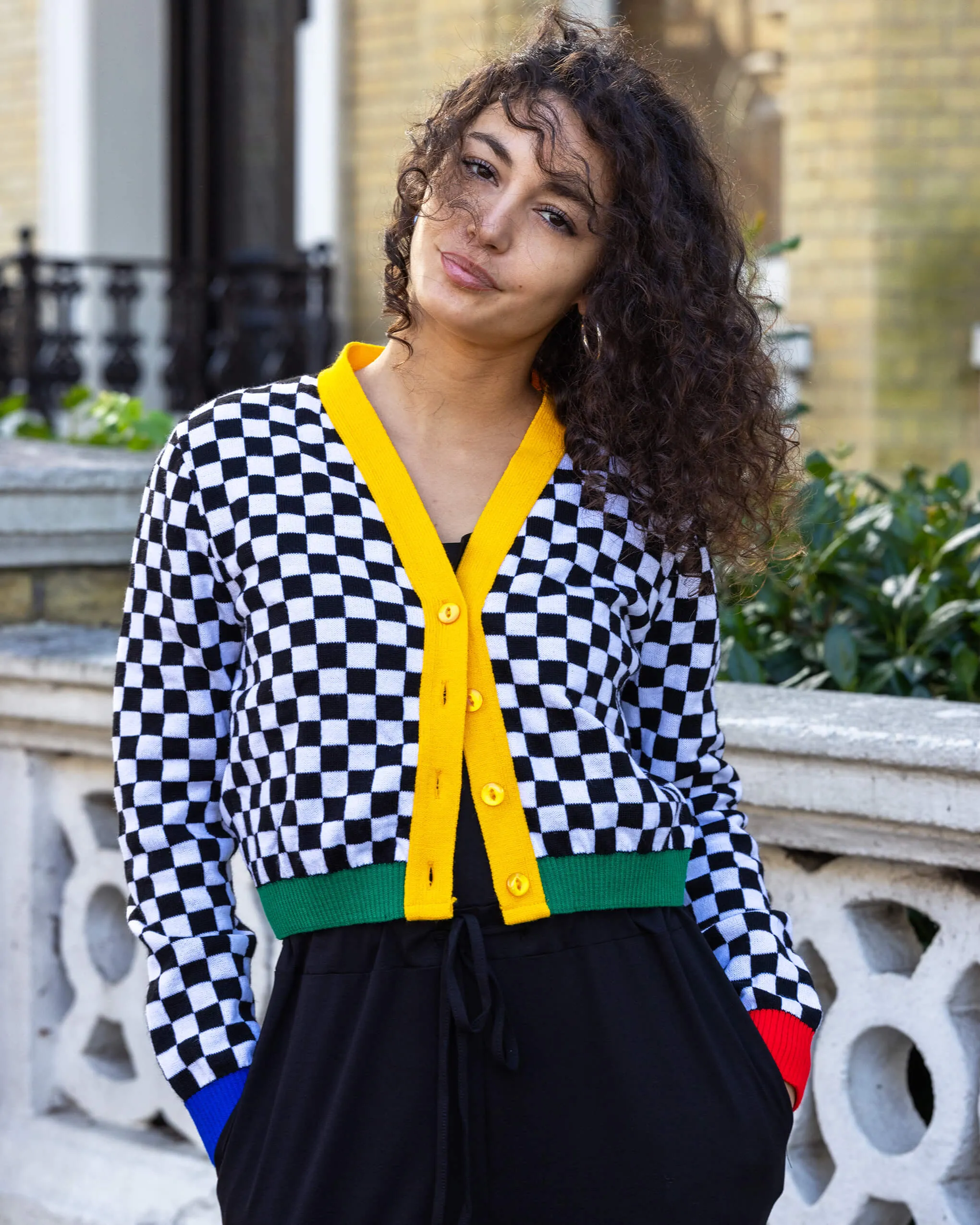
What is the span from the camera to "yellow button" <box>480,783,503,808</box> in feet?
4.67

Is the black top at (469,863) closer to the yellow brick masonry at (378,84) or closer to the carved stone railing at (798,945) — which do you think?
the carved stone railing at (798,945)

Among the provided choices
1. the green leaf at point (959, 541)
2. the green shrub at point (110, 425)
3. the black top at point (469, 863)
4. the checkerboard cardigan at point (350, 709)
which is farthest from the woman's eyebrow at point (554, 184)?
the green shrub at point (110, 425)

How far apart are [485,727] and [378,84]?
7.48m

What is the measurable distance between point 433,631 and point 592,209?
17.0 inches

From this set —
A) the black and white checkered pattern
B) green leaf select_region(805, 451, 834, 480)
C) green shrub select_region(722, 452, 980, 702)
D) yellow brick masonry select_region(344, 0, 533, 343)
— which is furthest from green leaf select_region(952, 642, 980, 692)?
yellow brick masonry select_region(344, 0, 533, 343)

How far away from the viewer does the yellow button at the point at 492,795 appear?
1423mm

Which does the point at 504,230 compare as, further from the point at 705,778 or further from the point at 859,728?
the point at 859,728

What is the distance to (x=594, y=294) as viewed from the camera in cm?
157

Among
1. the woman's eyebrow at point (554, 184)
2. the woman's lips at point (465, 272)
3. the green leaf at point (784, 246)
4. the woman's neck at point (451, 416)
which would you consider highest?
the woman's eyebrow at point (554, 184)

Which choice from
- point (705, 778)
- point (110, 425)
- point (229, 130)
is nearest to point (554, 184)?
point (705, 778)

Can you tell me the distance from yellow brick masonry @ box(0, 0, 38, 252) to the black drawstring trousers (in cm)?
878

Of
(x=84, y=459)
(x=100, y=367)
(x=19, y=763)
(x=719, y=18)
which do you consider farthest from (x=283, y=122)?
(x=19, y=763)

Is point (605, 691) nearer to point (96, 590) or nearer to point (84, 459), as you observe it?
point (96, 590)

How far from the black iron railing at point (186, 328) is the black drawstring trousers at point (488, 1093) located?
22.6 feet
